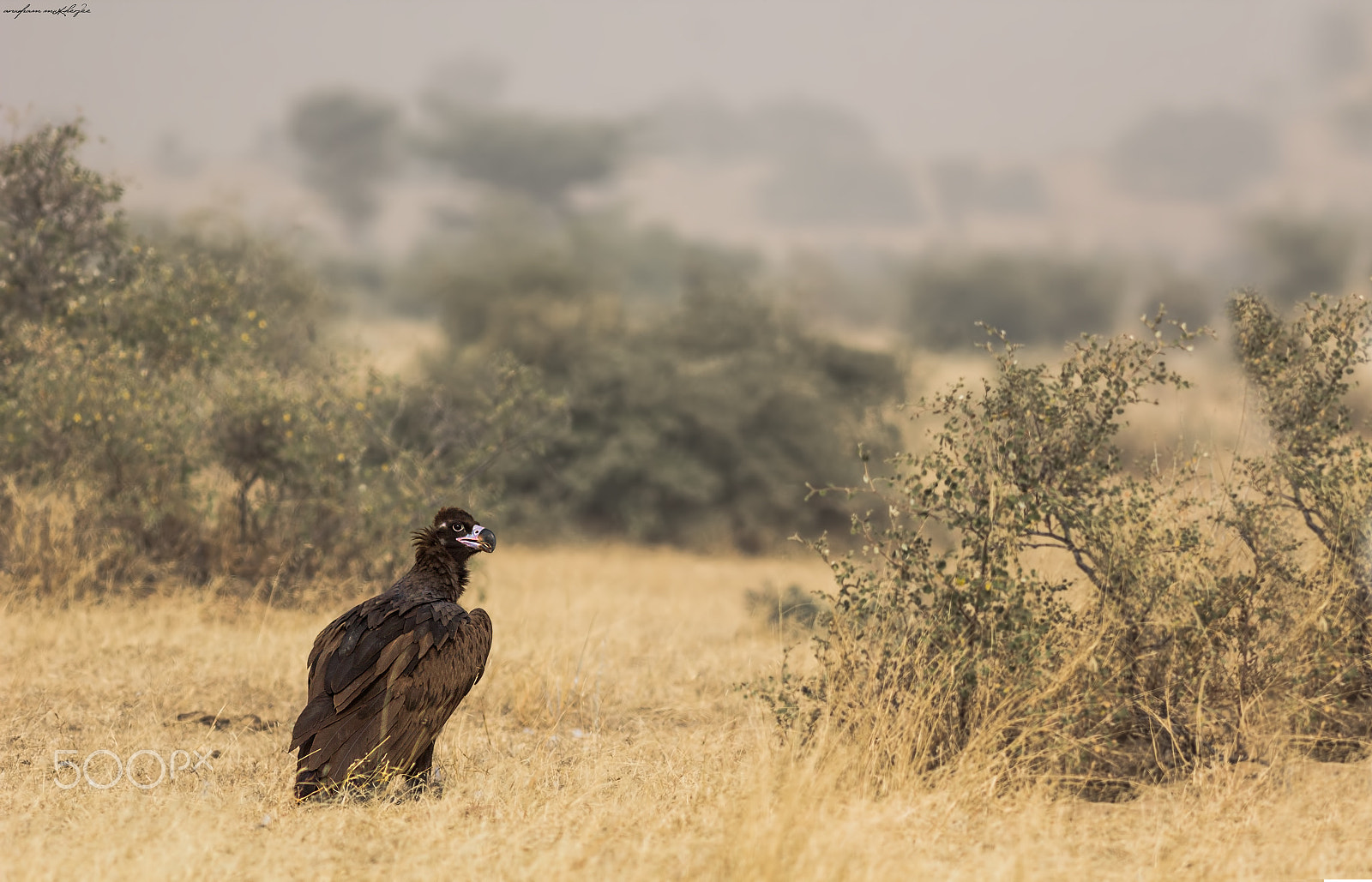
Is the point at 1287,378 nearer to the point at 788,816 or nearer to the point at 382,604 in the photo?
the point at 788,816

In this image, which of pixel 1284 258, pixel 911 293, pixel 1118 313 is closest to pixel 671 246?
pixel 911 293

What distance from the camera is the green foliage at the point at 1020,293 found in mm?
37500

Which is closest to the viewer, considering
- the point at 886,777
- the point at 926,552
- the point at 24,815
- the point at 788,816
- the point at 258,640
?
the point at 788,816

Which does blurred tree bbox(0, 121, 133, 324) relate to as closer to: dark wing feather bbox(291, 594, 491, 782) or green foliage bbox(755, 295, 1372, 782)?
dark wing feather bbox(291, 594, 491, 782)

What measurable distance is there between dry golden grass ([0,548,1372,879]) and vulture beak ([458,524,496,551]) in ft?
3.87

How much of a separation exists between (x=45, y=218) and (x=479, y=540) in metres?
8.25

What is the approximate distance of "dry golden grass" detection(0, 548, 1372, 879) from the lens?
14.8ft

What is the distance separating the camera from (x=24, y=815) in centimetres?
518

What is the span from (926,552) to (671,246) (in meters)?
35.5

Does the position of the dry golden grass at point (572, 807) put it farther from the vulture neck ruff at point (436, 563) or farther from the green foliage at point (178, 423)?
the green foliage at point (178, 423)

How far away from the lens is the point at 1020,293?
3878 cm

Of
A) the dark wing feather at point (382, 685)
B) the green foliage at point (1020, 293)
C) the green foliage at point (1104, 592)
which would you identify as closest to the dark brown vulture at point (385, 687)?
the dark wing feather at point (382, 685)

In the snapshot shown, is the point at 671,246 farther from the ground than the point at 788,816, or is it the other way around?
the point at 671,246

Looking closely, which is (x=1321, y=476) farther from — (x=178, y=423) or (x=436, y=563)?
(x=178, y=423)
